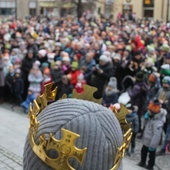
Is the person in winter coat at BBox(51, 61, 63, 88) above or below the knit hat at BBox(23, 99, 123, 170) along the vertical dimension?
below

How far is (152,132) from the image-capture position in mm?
6910

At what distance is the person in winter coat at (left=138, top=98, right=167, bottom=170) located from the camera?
22.4 ft

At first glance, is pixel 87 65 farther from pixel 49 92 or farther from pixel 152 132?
pixel 49 92

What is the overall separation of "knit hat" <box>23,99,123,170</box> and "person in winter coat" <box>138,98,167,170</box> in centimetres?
484

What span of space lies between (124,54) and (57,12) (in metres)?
31.6

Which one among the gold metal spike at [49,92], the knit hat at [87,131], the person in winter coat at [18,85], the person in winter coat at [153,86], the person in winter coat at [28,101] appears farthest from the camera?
the person in winter coat at [18,85]

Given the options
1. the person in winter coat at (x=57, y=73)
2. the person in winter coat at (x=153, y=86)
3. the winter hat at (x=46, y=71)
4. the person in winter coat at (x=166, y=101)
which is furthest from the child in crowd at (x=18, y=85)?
the person in winter coat at (x=166, y=101)

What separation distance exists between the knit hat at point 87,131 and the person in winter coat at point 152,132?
4845 mm

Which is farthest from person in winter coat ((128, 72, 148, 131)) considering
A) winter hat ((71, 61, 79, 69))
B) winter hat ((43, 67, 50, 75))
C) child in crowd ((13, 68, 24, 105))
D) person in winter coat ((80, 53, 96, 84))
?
child in crowd ((13, 68, 24, 105))

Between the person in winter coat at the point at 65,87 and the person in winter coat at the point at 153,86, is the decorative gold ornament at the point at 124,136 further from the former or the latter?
the person in winter coat at the point at 65,87

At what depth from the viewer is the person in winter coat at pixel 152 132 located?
6824 millimetres

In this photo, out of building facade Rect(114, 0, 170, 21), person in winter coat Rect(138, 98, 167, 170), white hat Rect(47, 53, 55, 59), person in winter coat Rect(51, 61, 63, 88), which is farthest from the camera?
building facade Rect(114, 0, 170, 21)

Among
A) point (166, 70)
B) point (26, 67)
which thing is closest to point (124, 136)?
point (166, 70)

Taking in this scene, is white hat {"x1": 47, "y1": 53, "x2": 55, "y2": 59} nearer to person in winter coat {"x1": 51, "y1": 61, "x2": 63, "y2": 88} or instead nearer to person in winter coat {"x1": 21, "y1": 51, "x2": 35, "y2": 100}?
person in winter coat {"x1": 21, "y1": 51, "x2": 35, "y2": 100}
